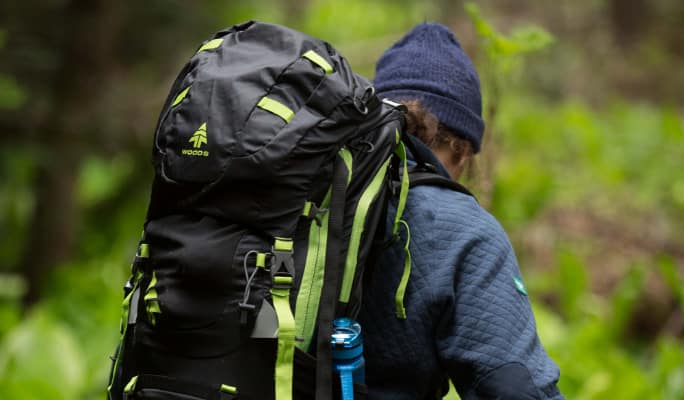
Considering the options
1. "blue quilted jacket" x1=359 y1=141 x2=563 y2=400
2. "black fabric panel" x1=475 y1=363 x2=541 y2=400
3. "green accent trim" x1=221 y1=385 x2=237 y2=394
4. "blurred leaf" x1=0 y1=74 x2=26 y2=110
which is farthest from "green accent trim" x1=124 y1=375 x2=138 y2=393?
"blurred leaf" x1=0 y1=74 x2=26 y2=110

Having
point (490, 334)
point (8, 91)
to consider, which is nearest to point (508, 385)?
point (490, 334)

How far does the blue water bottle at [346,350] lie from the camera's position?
171 centimetres

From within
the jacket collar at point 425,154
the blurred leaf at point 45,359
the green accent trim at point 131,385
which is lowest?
the blurred leaf at point 45,359

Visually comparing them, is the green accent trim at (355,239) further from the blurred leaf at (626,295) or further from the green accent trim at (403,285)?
the blurred leaf at (626,295)

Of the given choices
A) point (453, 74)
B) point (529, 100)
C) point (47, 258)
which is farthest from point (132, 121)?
point (529, 100)

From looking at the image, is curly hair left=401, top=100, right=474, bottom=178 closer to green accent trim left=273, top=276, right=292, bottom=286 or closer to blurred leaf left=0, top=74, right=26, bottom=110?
green accent trim left=273, top=276, right=292, bottom=286

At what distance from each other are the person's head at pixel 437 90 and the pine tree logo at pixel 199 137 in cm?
61

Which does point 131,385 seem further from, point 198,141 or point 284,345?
point 198,141

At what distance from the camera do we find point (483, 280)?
5.87 ft

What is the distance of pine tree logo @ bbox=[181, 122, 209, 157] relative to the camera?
1.64m

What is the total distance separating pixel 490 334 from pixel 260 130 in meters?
0.69

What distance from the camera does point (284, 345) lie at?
5.29 feet

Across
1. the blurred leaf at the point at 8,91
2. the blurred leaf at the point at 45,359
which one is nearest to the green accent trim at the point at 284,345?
the blurred leaf at the point at 45,359

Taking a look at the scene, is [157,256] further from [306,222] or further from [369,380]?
[369,380]
